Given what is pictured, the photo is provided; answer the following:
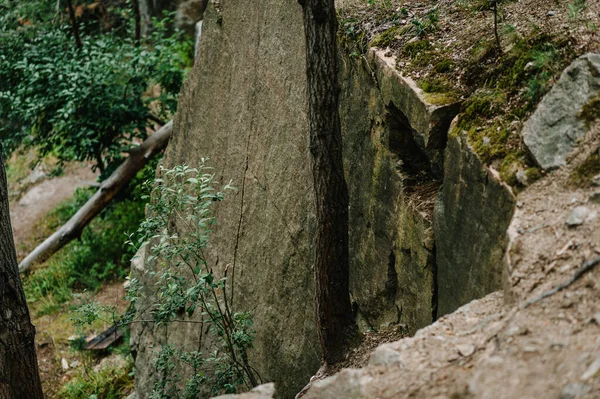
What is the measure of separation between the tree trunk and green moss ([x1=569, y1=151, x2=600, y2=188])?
153 inches

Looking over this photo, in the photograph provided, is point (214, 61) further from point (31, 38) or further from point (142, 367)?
point (31, 38)

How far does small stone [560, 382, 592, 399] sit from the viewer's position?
233cm

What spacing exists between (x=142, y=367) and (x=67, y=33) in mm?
5928

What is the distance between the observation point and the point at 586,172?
3262 millimetres

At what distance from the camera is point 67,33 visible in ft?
35.6

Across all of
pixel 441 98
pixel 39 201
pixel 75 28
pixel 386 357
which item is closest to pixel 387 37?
pixel 441 98

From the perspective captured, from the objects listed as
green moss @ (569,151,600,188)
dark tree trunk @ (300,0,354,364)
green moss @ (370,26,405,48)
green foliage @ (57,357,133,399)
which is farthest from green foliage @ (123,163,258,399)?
green foliage @ (57,357,133,399)

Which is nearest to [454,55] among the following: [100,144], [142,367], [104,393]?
[142,367]

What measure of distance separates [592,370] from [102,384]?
7.10 m

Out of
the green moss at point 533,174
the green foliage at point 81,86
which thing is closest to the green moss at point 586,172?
the green moss at point 533,174

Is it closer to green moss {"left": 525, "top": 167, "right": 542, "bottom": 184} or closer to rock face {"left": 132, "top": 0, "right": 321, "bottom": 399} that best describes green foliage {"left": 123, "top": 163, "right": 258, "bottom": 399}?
rock face {"left": 132, "top": 0, "right": 321, "bottom": 399}

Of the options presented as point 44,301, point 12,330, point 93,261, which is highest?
point 12,330

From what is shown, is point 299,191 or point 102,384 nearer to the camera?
point 299,191

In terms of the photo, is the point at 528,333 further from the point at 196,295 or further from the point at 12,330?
the point at 12,330
